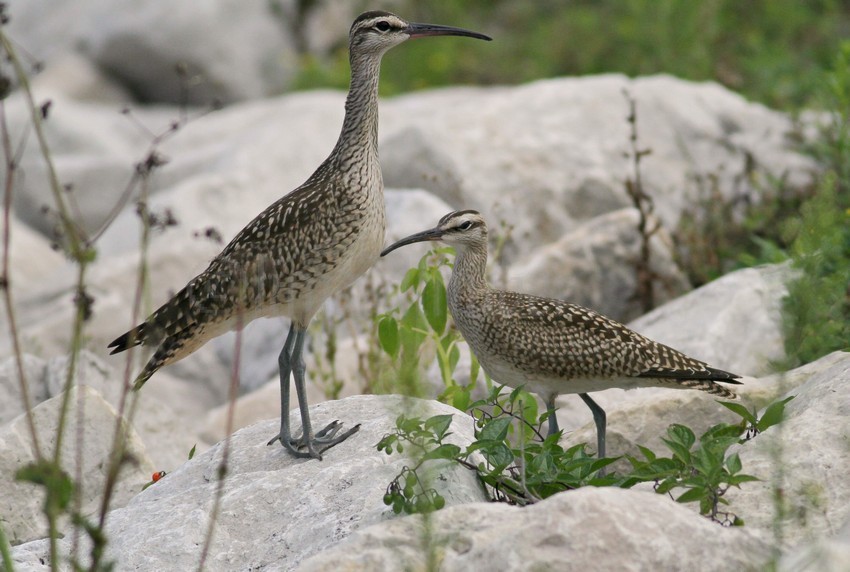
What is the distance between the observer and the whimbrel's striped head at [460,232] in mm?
7629

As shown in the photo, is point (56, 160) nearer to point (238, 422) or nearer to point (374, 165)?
point (238, 422)

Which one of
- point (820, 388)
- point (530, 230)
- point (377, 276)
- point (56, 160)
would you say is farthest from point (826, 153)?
point (56, 160)

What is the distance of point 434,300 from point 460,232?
0.78m

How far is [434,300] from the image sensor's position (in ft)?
23.0

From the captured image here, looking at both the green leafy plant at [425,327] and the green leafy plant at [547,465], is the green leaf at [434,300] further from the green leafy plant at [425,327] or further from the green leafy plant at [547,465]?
the green leafy plant at [547,465]

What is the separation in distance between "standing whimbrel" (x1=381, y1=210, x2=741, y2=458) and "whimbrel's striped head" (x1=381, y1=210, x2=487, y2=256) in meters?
0.31

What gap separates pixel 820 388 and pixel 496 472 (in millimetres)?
1690

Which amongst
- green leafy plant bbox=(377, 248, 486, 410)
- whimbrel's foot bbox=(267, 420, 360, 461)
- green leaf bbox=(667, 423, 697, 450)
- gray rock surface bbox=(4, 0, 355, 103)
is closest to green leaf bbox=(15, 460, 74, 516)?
whimbrel's foot bbox=(267, 420, 360, 461)

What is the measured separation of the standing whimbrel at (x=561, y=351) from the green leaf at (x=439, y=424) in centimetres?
166

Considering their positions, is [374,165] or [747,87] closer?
[374,165]

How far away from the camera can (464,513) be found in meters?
4.52

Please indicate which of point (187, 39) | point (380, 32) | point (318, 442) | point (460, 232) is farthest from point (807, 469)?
point (187, 39)

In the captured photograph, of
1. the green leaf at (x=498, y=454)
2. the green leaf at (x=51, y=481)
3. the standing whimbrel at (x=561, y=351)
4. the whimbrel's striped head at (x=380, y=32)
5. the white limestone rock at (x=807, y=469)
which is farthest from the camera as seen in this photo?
the whimbrel's striped head at (x=380, y=32)

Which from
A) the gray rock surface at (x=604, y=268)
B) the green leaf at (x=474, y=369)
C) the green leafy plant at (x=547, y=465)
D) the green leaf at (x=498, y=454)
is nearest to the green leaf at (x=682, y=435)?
the green leafy plant at (x=547, y=465)
